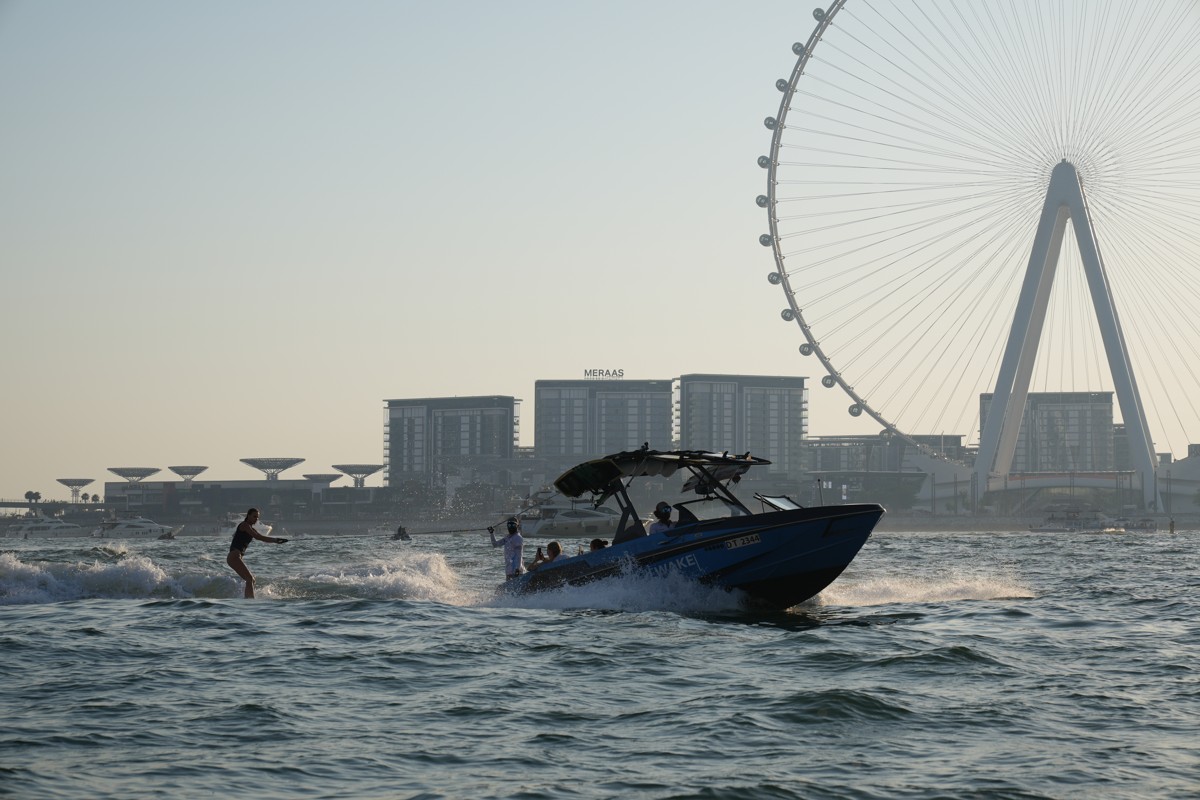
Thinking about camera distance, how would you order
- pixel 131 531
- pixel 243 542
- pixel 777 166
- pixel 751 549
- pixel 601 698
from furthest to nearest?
1. pixel 131 531
2. pixel 777 166
3. pixel 243 542
4. pixel 751 549
5. pixel 601 698

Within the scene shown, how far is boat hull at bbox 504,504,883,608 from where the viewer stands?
22.1 meters

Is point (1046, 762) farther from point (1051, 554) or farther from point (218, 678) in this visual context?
point (1051, 554)

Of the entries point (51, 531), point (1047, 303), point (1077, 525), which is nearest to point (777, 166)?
point (1047, 303)

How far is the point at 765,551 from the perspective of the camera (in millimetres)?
22109

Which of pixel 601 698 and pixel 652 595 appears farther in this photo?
pixel 652 595

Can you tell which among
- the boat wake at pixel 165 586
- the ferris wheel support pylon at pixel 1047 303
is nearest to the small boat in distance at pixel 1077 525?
the ferris wheel support pylon at pixel 1047 303

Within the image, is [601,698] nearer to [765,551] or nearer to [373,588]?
[765,551]

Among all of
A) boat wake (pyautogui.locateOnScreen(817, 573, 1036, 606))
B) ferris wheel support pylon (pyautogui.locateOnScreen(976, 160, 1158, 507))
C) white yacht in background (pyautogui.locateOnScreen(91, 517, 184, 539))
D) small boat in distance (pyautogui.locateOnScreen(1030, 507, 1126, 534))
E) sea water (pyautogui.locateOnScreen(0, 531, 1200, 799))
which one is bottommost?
white yacht in background (pyautogui.locateOnScreen(91, 517, 184, 539))

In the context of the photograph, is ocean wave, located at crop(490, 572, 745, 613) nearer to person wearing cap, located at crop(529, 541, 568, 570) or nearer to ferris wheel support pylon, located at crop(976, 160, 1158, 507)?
person wearing cap, located at crop(529, 541, 568, 570)

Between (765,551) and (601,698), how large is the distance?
28.3 feet

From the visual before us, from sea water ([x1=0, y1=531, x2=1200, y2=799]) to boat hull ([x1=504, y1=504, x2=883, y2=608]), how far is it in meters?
0.37

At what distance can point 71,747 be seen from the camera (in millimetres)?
11414

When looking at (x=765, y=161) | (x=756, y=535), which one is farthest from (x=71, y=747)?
(x=765, y=161)

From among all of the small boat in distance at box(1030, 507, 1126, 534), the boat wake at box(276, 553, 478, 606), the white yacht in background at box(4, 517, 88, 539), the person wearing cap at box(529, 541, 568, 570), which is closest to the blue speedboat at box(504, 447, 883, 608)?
the person wearing cap at box(529, 541, 568, 570)
